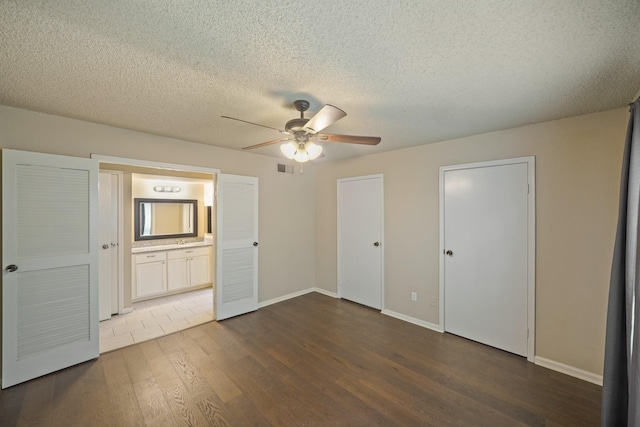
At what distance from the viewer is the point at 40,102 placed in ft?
6.98

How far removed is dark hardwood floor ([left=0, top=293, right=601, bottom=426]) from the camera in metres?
1.84

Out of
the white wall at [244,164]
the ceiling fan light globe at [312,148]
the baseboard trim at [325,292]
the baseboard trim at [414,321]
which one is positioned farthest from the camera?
the baseboard trim at [325,292]

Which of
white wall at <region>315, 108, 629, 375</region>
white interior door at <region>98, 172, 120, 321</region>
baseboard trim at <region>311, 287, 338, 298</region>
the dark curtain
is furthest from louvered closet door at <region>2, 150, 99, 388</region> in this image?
the dark curtain

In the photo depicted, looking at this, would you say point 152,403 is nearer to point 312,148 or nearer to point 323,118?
point 312,148

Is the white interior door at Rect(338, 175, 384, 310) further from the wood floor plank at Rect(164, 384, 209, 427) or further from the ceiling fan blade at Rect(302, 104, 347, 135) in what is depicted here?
the wood floor plank at Rect(164, 384, 209, 427)

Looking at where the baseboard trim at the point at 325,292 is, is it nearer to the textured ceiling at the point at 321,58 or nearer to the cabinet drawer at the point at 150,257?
the cabinet drawer at the point at 150,257

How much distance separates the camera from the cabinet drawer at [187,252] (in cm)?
458

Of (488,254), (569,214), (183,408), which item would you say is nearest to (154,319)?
(183,408)

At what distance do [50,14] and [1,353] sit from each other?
276 cm

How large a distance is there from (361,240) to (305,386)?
92.3 inches

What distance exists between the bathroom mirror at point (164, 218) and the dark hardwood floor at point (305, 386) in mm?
2549

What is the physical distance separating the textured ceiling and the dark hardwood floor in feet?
8.02

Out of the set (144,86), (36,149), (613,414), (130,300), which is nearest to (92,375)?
(130,300)

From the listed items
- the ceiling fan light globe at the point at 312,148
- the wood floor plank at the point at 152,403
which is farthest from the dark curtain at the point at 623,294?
the wood floor plank at the point at 152,403
